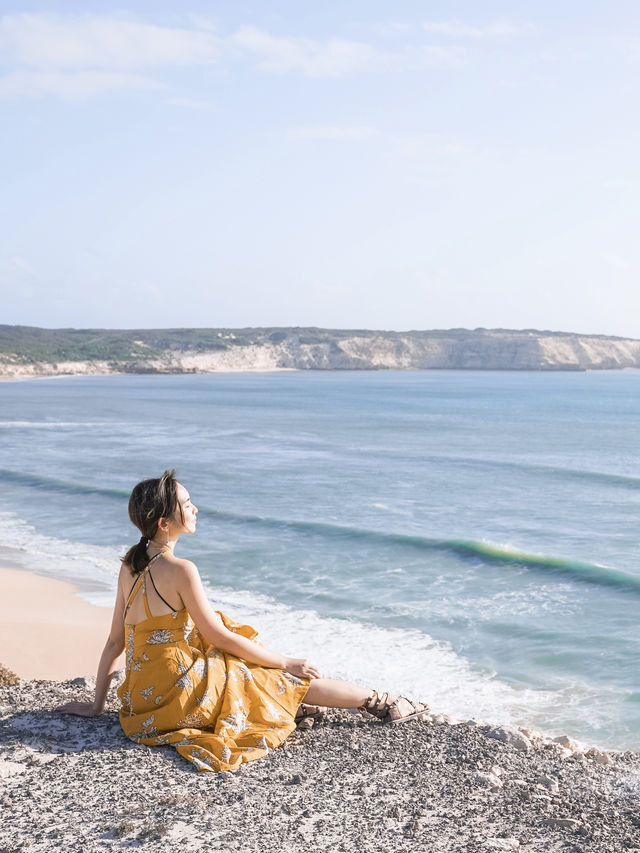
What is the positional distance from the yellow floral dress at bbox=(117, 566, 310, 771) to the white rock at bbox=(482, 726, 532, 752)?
1.63m

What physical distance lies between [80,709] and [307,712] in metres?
1.52

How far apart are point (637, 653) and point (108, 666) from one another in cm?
738

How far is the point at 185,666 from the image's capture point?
16.9 feet

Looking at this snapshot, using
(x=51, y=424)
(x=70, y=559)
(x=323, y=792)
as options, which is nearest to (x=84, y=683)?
(x=323, y=792)

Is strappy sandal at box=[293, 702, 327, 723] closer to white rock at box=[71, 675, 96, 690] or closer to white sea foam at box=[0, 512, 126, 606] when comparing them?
white rock at box=[71, 675, 96, 690]

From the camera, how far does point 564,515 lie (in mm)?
19906

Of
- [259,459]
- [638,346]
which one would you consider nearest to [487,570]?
[259,459]

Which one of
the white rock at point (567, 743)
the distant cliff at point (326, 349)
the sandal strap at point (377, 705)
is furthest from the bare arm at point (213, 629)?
the distant cliff at point (326, 349)

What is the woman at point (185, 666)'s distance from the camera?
505cm

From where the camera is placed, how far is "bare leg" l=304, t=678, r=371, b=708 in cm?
554

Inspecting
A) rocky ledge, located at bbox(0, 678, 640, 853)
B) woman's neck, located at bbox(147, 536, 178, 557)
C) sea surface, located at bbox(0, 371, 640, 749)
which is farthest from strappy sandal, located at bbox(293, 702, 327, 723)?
sea surface, located at bbox(0, 371, 640, 749)

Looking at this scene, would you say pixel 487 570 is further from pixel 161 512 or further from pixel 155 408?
pixel 155 408

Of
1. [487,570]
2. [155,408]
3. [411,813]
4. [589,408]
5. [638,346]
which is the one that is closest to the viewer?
[411,813]

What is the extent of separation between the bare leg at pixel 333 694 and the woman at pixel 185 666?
0.30 ft
